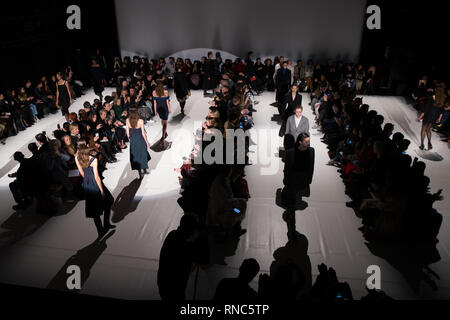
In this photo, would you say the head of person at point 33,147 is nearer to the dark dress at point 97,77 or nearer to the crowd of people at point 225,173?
the crowd of people at point 225,173

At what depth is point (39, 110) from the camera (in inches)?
374

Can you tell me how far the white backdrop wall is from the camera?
40.3 feet

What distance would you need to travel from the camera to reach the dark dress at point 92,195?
418 cm

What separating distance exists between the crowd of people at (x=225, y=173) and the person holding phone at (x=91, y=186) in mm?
14

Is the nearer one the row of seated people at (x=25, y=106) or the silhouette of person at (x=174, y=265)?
the silhouette of person at (x=174, y=265)

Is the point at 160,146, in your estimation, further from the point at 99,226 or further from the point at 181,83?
the point at 99,226

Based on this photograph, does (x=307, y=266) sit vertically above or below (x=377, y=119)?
below

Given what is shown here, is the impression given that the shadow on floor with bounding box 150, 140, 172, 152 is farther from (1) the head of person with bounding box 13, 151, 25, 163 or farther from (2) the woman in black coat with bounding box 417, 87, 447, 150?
(2) the woman in black coat with bounding box 417, 87, 447, 150

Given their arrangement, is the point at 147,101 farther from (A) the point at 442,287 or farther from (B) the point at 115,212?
(A) the point at 442,287

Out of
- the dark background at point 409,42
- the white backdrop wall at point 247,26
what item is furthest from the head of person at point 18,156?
the dark background at point 409,42

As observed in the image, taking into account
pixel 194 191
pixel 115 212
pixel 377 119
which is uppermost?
pixel 377 119

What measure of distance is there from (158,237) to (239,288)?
248 centimetres

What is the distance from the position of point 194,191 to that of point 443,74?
380 inches
